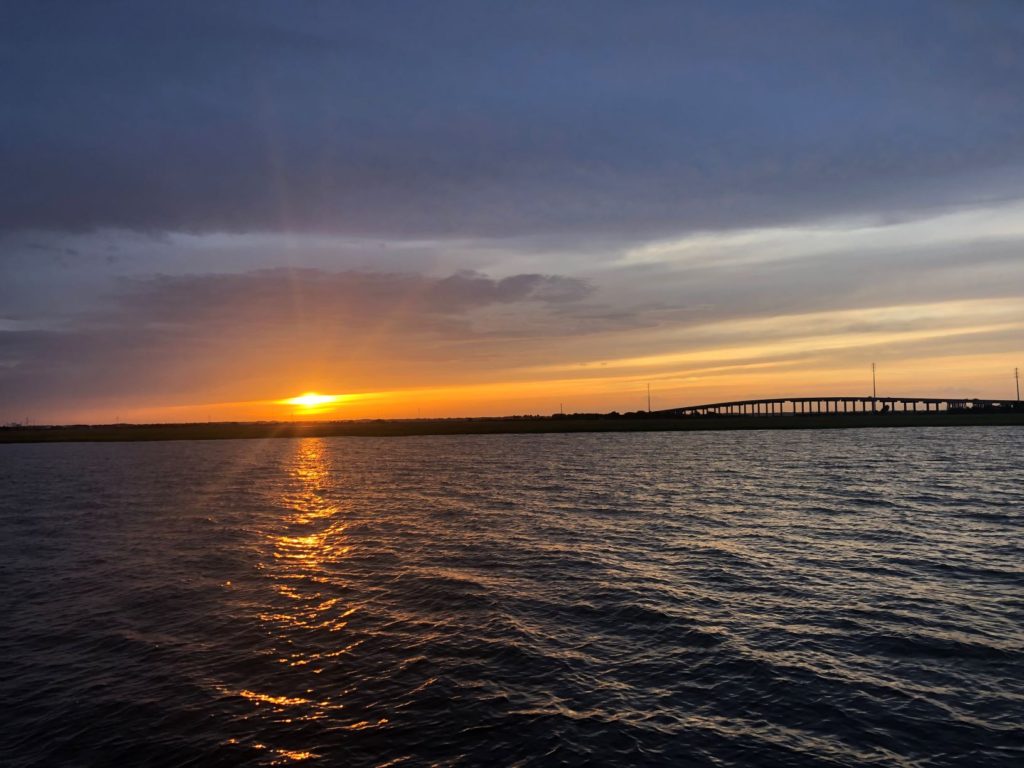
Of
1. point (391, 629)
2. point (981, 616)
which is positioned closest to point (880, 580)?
point (981, 616)

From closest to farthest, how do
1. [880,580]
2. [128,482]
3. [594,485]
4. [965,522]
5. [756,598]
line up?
[756,598]
[880,580]
[965,522]
[594,485]
[128,482]

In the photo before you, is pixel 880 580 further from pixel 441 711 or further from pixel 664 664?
pixel 441 711

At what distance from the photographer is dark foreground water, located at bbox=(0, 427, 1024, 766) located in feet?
53.0

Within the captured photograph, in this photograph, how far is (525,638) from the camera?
75.2 feet

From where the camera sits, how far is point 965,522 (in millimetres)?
43531

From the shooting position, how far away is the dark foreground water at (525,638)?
16.2 metres

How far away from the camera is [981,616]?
24.1 m

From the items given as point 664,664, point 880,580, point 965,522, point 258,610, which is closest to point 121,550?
point 258,610

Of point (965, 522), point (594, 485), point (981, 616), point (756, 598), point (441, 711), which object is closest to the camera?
point (441, 711)

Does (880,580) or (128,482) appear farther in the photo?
(128,482)

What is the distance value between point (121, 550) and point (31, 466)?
10441cm

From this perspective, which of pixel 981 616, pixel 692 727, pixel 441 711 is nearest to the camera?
pixel 692 727

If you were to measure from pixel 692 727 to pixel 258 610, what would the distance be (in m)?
17.7

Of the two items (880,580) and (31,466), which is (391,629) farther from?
(31,466)
